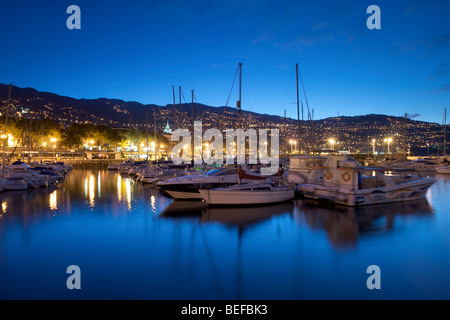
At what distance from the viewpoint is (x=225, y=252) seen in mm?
9344

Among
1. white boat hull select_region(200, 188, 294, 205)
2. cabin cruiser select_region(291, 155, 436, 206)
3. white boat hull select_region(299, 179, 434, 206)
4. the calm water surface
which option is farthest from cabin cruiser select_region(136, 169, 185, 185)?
white boat hull select_region(299, 179, 434, 206)

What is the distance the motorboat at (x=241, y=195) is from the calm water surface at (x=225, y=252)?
2.15 ft

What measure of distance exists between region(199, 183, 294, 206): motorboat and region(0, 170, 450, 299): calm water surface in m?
0.65

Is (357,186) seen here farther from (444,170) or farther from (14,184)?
(444,170)

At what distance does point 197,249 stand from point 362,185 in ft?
40.2

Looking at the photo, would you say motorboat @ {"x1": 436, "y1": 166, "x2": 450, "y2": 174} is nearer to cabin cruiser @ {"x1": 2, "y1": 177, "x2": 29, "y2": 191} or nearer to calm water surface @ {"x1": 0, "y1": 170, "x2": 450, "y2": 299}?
calm water surface @ {"x1": 0, "y1": 170, "x2": 450, "y2": 299}

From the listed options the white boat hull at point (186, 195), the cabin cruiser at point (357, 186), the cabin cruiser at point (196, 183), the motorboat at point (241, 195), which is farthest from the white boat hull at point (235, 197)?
the cabin cruiser at point (357, 186)

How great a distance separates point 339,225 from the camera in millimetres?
12633

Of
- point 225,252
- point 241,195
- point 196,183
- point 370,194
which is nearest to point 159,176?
point 196,183

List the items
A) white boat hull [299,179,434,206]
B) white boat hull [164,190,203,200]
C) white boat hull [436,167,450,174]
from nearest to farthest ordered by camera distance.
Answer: white boat hull [299,179,434,206], white boat hull [164,190,203,200], white boat hull [436,167,450,174]

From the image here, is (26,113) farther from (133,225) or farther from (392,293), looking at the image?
(392,293)

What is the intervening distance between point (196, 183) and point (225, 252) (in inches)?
356

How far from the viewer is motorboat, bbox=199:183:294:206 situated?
1609 centimetres
